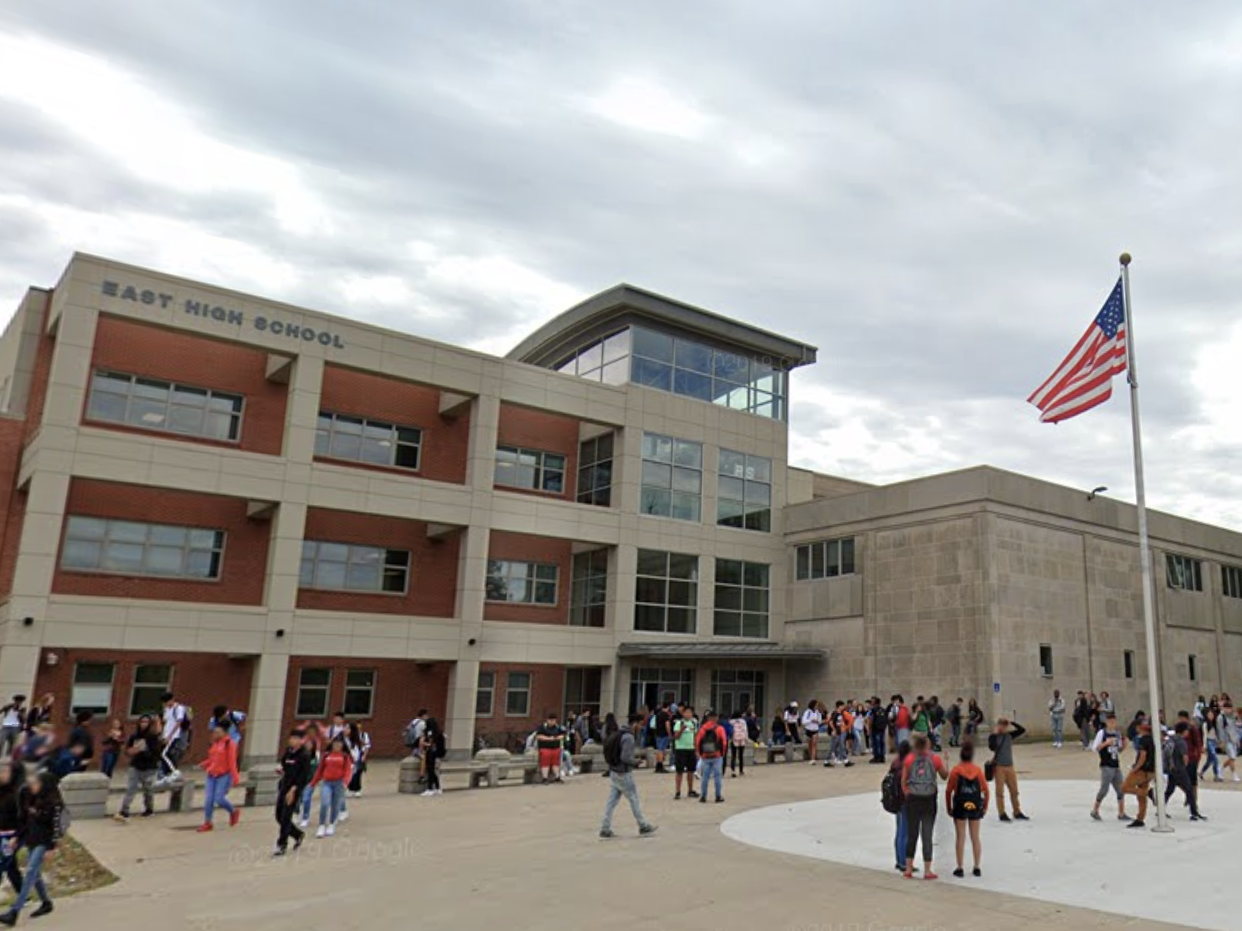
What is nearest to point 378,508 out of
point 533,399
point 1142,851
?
point 533,399

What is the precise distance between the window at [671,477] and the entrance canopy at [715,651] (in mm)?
5512

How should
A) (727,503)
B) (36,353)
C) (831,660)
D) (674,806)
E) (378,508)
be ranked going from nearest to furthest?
(674,806), (36,353), (378,508), (831,660), (727,503)

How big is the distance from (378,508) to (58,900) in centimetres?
2017

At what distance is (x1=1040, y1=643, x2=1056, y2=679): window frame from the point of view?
32.9 meters

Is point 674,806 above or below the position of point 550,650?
below

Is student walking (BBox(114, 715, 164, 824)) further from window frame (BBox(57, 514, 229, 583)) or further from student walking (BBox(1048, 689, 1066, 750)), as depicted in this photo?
student walking (BBox(1048, 689, 1066, 750))

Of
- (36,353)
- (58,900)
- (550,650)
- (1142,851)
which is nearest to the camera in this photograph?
(58,900)

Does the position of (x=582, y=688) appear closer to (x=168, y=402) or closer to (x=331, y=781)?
(x=168, y=402)

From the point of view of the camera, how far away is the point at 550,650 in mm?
33594

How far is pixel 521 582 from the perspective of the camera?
35438 mm

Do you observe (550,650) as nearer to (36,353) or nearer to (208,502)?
(208,502)

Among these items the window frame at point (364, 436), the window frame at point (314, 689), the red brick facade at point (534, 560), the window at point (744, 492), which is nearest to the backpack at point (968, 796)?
the window frame at point (314, 689)

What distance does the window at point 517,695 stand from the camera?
3425cm

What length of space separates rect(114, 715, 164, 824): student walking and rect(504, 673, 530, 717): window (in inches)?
712
